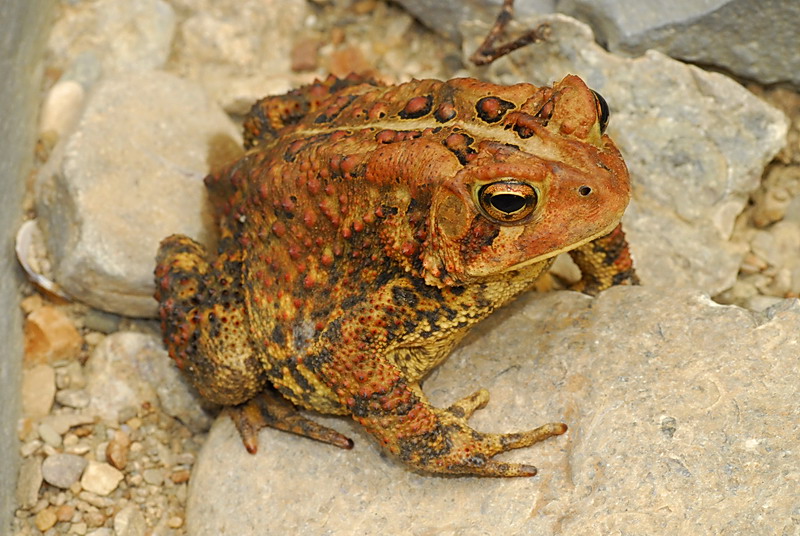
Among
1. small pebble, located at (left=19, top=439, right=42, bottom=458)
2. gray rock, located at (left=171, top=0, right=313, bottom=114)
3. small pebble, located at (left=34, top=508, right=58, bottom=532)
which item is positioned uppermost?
gray rock, located at (left=171, top=0, right=313, bottom=114)

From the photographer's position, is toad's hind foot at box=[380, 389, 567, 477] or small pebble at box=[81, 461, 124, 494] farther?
small pebble at box=[81, 461, 124, 494]

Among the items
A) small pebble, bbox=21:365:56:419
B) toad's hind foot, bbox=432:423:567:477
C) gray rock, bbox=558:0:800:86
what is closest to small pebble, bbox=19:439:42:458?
small pebble, bbox=21:365:56:419

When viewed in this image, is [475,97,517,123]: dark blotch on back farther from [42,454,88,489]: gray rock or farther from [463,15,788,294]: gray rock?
[42,454,88,489]: gray rock

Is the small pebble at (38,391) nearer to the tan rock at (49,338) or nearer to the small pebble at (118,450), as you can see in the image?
the tan rock at (49,338)

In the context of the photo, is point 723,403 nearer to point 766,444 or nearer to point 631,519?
point 766,444

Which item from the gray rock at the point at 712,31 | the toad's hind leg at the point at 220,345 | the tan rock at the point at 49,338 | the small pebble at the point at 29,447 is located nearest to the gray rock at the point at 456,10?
the gray rock at the point at 712,31

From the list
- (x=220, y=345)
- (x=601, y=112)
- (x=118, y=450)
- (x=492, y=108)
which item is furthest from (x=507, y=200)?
(x=118, y=450)

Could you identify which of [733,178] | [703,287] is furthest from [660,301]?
[733,178]
